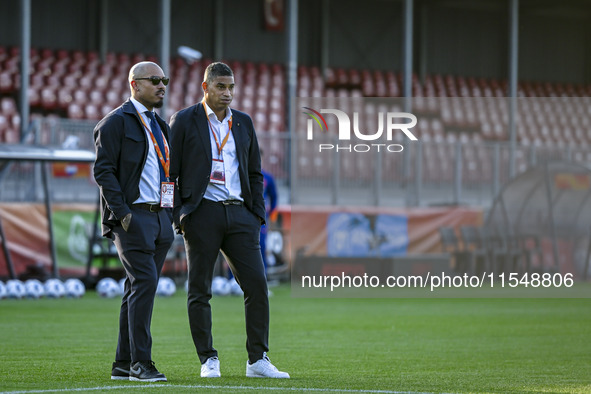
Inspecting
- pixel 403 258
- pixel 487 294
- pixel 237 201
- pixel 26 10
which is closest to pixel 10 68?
pixel 26 10

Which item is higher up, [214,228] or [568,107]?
[568,107]

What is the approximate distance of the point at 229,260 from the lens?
7801 mm

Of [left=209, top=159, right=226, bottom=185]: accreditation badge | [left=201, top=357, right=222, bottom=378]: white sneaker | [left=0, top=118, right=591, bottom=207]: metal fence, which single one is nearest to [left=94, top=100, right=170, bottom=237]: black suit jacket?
[left=209, top=159, right=226, bottom=185]: accreditation badge

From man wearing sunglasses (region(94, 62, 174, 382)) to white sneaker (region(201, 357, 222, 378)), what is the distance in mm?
390

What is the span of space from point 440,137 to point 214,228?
20.0m

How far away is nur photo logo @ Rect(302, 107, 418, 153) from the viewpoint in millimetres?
11911

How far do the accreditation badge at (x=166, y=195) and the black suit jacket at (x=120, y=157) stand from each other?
6.8 inches

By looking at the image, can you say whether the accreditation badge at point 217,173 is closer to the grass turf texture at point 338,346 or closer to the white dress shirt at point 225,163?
the white dress shirt at point 225,163

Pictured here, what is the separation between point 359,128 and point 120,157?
8166 millimetres

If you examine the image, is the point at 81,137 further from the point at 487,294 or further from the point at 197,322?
the point at 197,322

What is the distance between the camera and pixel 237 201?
7.75m

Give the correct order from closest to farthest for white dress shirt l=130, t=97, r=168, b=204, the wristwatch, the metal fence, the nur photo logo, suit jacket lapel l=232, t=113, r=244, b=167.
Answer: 1. the wristwatch
2. white dress shirt l=130, t=97, r=168, b=204
3. suit jacket lapel l=232, t=113, r=244, b=167
4. the nur photo logo
5. the metal fence

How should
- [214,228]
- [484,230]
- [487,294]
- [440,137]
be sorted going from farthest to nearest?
[440,137] < [484,230] < [487,294] < [214,228]

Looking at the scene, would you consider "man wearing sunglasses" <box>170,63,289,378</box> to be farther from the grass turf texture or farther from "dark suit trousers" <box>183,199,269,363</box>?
the grass turf texture
